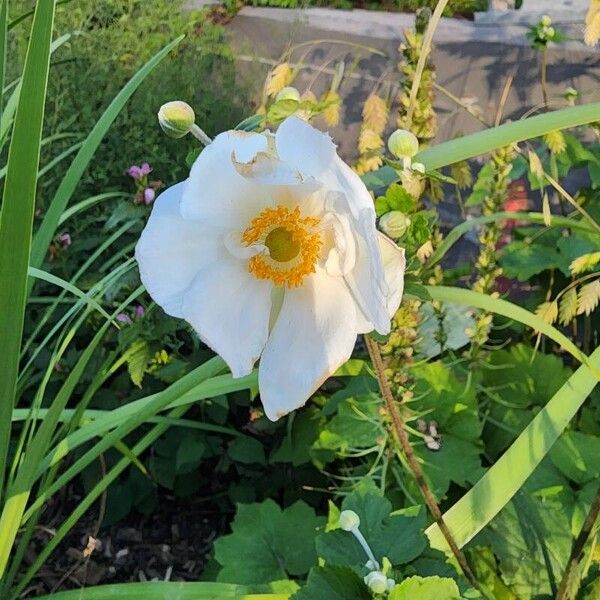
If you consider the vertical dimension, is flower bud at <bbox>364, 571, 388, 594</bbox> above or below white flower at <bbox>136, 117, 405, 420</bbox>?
below

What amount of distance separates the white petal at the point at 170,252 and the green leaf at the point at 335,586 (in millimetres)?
266

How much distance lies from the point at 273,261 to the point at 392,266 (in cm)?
10

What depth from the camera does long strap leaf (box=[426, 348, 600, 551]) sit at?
74 centimetres

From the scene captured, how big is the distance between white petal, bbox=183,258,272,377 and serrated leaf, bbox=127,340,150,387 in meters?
0.59

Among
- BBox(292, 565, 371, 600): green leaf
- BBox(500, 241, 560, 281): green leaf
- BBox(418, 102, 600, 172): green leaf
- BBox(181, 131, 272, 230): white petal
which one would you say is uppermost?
BBox(181, 131, 272, 230): white petal

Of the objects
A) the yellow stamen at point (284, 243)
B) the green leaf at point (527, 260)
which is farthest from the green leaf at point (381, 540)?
the green leaf at point (527, 260)

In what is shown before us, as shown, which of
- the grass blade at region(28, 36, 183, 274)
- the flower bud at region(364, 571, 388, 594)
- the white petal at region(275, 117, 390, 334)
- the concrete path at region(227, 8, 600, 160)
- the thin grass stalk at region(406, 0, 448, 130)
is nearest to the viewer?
the white petal at region(275, 117, 390, 334)

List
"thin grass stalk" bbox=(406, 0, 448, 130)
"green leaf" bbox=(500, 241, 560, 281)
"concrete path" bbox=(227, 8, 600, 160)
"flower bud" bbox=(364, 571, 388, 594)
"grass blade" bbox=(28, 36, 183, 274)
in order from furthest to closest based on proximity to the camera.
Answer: "concrete path" bbox=(227, 8, 600, 160)
"green leaf" bbox=(500, 241, 560, 281)
"grass blade" bbox=(28, 36, 183, 274)
"thin grass stalk" bbox=(406, 0, 448, 130)
"flower bud" bbox=(364, 571, 388, 594)

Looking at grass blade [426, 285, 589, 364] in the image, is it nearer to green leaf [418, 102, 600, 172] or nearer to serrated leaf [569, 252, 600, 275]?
green leaf [418, 102, 600, 172]

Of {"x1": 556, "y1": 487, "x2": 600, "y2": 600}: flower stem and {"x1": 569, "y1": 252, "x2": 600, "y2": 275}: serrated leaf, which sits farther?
{"x1": 569, "y1": 252, "x2": 600, "y2": 275}: serrated leaf

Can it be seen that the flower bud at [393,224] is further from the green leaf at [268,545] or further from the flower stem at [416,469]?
the green leaf at [268,545]

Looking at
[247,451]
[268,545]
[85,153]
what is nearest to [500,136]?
[85,153]

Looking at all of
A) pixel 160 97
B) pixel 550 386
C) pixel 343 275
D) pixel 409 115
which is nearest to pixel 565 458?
pixel 550 386

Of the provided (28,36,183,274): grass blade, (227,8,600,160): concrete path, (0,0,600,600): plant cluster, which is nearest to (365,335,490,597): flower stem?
(0,0,600,600): plant cluster
